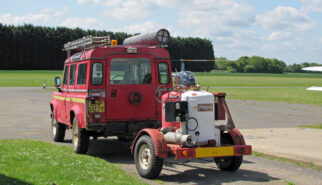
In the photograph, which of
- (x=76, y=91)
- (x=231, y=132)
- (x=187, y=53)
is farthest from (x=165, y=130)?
(x=187, y=53)

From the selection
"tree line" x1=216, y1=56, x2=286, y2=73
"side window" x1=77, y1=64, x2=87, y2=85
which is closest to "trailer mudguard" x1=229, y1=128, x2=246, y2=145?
"side window" x1=77, y1=64, x2=87, y2=85

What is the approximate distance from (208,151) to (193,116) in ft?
2.39

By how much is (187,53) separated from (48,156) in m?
115

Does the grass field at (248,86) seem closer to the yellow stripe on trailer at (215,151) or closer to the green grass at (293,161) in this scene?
the green grass at (293,161)

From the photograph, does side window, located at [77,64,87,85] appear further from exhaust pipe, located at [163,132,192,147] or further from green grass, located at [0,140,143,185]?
exhaust pipe, located at [163,132,192,147]

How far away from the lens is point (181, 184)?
762 cm

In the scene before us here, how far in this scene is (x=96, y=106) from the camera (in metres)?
9.93

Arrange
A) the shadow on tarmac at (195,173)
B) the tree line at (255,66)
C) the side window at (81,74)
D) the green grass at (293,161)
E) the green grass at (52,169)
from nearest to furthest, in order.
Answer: the green grass at (52,169) < the shadow on tarmac at (195,173) < the green grass at (293,161) < the side window at (81,74) < the tree line at (255,66)

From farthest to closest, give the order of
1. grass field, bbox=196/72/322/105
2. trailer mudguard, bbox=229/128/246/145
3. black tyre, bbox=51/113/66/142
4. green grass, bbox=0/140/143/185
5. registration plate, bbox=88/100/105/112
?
grass field, bbox=196/72/322/105 → black tyre, bbox=51/113/66/142 → registration plate, bbox=88/100/105/112 → trailer mudguard, bbox=229/128/246/145 → green grass, bbox=0/140/143/185

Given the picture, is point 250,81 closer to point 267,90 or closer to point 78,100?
point 267,90

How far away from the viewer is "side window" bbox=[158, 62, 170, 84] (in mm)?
10562

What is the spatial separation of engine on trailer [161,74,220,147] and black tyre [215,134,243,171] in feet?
1.80

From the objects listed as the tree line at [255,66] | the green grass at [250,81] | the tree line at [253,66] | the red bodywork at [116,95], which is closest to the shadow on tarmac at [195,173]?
the red bodywork at [116,95]

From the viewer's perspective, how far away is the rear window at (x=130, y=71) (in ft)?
33.6
